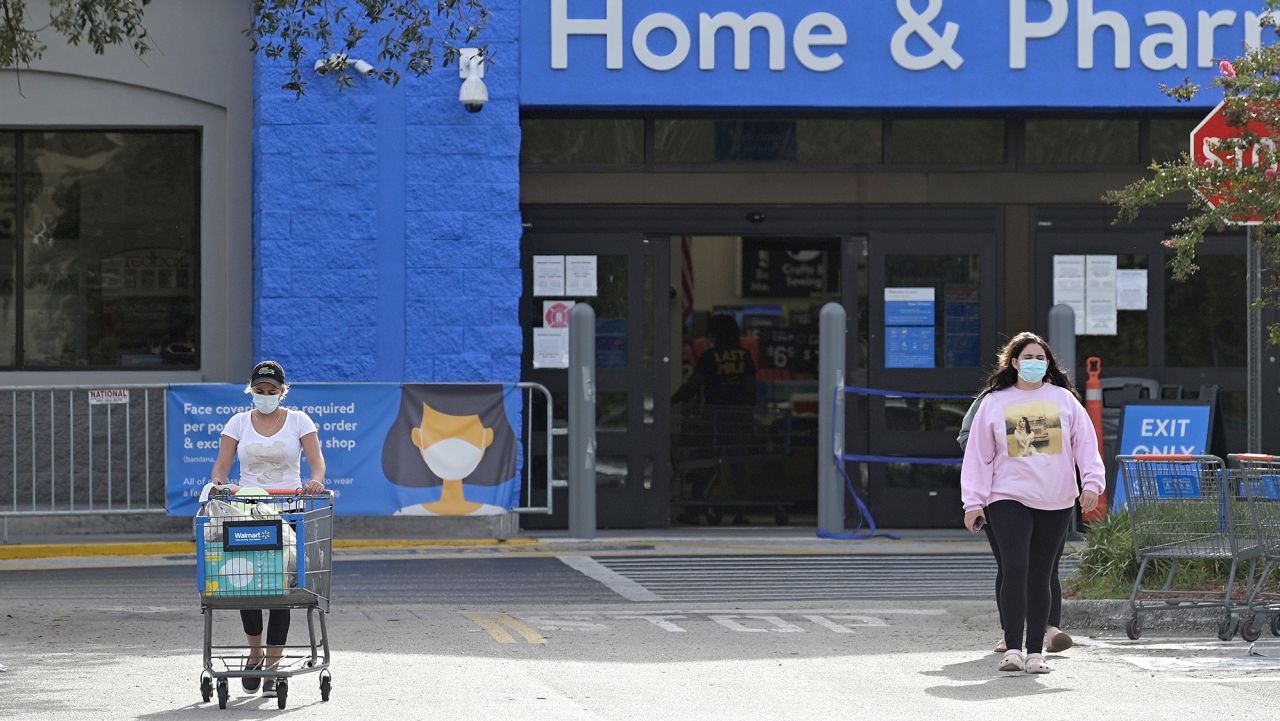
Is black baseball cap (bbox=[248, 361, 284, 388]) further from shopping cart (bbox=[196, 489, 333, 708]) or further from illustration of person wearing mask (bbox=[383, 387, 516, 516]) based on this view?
illustration of person wearing mask (bbox=[383, 387, 516, 516])

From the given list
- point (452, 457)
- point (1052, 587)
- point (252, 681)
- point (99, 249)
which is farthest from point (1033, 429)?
point (99, 249)

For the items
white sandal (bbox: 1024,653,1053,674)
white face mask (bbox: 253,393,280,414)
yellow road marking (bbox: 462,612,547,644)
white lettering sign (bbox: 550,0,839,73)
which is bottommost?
yellow road marking (bbox: 462,612,547,644)

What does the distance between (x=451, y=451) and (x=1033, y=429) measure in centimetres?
709

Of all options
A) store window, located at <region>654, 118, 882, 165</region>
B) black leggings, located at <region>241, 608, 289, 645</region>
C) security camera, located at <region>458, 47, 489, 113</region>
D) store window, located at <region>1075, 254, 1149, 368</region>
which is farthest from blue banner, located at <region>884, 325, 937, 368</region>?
black leggings, located at <region>241, 608, 289, 645</region>

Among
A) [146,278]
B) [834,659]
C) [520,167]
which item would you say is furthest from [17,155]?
[834,659]

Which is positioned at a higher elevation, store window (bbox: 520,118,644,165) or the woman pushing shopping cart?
store window (bbox: 520,118,644,165)

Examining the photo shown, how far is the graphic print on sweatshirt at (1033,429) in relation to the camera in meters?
9.42

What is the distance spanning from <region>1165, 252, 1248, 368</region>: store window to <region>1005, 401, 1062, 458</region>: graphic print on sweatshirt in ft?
26.0

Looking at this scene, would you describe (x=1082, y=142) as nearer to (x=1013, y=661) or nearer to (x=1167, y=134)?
(x=1167, y=134)

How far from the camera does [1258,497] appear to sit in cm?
1045

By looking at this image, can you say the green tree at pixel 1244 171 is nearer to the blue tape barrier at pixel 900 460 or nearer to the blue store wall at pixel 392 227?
the blue tape barrier at pixel 900 460

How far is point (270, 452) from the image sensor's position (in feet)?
30.1

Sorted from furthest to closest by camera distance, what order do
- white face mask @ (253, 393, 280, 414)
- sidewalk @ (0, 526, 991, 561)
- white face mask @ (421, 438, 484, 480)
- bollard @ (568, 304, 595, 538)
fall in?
bollard @ (568, 304, 595, 538) < white face mask @ (421, 438, 484, 480) < sidewalk @ (0, 526, 991, 561) < white face mask @ (253, 393, 280, 414)

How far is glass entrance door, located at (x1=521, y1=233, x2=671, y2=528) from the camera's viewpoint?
1678cm
